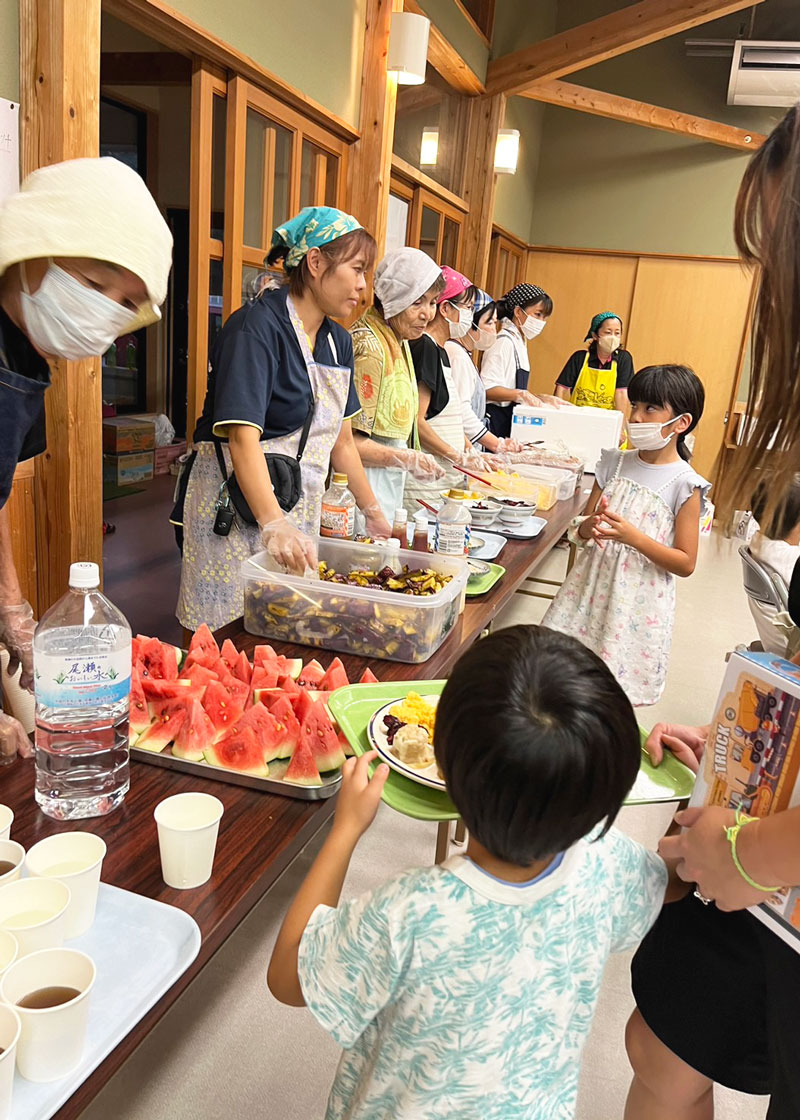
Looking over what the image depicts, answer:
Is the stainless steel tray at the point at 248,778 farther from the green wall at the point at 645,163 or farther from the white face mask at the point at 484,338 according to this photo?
the green wall at the point at 645,163

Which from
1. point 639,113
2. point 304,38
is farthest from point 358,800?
point 639,113

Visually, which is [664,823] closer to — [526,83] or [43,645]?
[43,645]

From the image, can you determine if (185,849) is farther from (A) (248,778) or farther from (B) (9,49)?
(B) (9,49)

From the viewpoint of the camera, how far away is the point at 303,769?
122cm

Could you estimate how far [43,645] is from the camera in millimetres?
1088

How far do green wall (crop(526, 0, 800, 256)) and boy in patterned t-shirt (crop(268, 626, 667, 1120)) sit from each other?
9.63m

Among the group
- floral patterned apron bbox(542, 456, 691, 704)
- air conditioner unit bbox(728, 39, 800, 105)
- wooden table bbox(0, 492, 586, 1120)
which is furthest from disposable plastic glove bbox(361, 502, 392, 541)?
air conditioner unit bbox(728, 39, 800, 105)

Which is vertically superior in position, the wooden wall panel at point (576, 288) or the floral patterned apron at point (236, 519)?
the wooden wall panel at point (576, 288)

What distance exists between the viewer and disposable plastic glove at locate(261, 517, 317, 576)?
1771 millimetres

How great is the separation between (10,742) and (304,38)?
367cm

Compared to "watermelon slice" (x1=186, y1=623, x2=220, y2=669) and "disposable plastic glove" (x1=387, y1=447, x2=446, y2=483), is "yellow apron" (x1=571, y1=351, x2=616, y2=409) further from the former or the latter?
"watermelon slice" (x1=186, y1=623, x2=220, y2=669)

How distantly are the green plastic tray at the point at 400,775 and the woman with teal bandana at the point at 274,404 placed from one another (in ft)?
2.02

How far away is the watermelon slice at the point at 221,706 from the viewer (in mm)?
1319

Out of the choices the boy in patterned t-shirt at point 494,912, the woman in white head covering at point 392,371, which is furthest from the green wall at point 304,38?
the boy in patterned t-shirt at point 494,912
